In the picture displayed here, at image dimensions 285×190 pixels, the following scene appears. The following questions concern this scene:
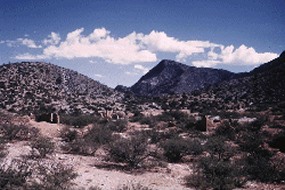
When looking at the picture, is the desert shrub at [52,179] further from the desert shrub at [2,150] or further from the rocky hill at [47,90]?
the rocky hill at [47,90]

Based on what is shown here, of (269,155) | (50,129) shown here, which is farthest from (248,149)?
(50,129)

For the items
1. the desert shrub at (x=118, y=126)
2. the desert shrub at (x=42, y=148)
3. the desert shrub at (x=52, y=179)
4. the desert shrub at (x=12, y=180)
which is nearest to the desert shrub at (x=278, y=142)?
the desert shrub at (x=118, y=126)

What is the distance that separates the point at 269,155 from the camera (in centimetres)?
1708

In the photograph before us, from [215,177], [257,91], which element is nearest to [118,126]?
[215,177]

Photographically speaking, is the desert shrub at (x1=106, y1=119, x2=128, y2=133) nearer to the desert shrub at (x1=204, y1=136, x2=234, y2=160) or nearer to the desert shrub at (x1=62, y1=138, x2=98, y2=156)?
the desert shrub at (x1=62, y1=138, x2=98, y2=156)

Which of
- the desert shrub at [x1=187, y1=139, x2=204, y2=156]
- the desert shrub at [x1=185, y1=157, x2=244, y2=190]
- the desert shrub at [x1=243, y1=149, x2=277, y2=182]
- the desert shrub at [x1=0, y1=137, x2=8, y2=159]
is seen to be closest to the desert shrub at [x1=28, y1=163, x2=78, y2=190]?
the desert shrub at [x1=0, y1=137, x2=8, y2=159]

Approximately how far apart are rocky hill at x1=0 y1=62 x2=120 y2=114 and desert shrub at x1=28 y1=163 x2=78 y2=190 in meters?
31.9

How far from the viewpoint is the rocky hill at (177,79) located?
116 m

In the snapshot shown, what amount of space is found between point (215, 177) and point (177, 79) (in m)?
108

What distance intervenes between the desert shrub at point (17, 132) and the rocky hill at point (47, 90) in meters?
22.0

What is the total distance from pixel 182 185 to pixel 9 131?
1206cm

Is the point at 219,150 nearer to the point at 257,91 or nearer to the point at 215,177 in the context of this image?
the point at 215,177

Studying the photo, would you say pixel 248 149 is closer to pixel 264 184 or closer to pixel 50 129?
pixel 264 184

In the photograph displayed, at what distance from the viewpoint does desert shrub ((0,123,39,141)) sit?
19.0 meters
